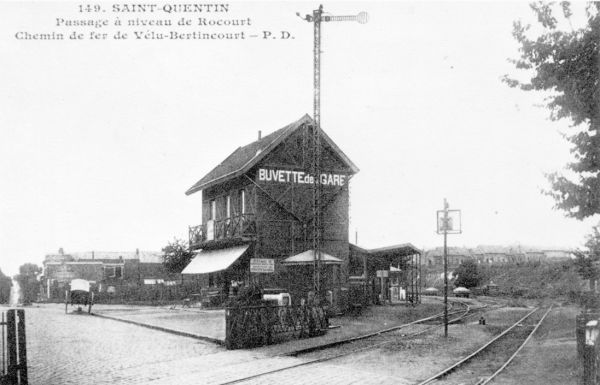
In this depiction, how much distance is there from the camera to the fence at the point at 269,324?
47.2 feet

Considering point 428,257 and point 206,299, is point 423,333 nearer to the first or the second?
point 206,299

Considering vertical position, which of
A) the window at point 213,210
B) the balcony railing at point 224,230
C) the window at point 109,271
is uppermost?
the window at point 213,210

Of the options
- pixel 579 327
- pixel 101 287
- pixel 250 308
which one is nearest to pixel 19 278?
pixel 101 287

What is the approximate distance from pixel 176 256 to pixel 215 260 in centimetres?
2763

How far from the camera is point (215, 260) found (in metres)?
27.3

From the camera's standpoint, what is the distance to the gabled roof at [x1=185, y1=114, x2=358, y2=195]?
998 inches

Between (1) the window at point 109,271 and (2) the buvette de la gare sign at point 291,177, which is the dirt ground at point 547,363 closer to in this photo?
(2) the buvette de la gare sign at point 291,177

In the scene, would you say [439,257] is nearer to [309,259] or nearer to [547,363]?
[309,259]

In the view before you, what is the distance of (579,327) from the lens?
1173 cm

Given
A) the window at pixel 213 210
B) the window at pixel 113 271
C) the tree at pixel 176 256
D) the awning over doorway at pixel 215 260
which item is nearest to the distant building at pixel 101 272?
the window at pixel 113 271

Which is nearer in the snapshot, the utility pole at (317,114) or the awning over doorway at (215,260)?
the utility pole at (317,114)

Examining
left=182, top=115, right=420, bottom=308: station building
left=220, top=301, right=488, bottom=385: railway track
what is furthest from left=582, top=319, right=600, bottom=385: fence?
left=182, top=115, right=420, bottom=308: station building

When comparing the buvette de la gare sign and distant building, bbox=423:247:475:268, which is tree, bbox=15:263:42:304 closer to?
the buvette de la gare sign

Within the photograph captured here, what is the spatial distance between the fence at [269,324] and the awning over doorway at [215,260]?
8.41 m
